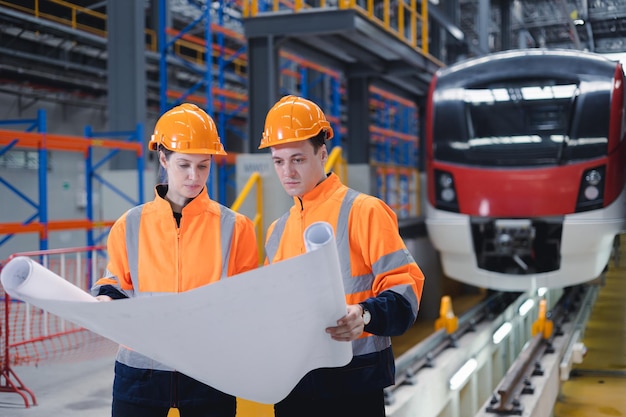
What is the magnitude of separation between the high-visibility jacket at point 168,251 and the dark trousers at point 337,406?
0.40 m

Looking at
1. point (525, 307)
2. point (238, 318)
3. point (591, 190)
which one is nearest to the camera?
point (238, 318)

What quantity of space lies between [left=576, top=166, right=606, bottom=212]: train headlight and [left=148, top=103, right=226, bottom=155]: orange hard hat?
15.1ft

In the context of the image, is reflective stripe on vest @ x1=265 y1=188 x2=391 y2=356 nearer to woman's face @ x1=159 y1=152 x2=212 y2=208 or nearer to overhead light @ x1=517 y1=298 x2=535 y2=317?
woman's face @ x1=159 y1=152 x2=212 y2=208

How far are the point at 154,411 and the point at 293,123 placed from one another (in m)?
0.95

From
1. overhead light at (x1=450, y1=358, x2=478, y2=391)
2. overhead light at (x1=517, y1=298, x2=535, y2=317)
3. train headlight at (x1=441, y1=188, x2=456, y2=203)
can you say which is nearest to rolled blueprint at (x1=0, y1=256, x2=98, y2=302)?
overhead light at (x1=450, y1=358, x2=478, y2=391)

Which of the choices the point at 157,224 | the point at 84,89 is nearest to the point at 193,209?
the point at 157,224

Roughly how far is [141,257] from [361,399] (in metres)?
0.79

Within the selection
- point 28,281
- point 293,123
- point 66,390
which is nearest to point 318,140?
point 293,123

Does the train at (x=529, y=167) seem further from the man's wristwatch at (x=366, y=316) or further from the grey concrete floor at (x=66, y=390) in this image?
the man's wristwatch at (x=366, y=316)

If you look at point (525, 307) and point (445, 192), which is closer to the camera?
point (445, 192)

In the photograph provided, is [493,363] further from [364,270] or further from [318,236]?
[318,236]

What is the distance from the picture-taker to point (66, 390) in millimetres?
5066

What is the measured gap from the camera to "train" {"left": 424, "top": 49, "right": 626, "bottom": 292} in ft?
20.0

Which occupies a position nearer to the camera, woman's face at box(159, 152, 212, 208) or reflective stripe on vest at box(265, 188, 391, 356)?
reflective stripe on vest at box(265, 188, 391, 356)
